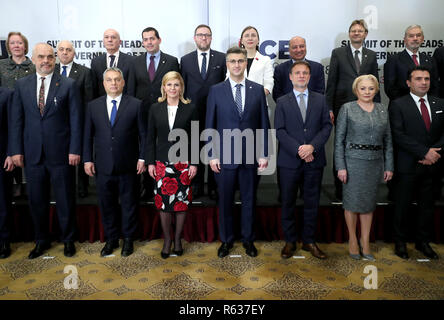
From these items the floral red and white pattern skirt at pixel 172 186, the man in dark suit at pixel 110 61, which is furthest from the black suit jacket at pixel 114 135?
the man in dark suit at pixel 110 61

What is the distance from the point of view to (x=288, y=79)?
3.83 m

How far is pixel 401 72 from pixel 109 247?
3308 mm

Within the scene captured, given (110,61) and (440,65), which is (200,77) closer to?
(110,61)

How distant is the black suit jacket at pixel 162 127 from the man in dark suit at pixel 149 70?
61cm

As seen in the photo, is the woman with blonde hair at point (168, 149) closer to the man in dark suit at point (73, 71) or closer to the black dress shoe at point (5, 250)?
the man in dark suit at point (73, 71)

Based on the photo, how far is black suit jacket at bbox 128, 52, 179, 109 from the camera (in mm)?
3609

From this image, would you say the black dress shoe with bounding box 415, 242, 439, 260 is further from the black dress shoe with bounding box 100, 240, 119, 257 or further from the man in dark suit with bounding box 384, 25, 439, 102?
the black dress shoe with bounding box 100, 240, 119, 257

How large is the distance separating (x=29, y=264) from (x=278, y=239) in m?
2.20

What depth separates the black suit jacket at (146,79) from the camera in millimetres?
3609

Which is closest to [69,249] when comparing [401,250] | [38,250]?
[38,250]

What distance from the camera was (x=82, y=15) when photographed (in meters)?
4.77

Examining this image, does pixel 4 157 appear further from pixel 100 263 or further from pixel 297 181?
pixel 297 181

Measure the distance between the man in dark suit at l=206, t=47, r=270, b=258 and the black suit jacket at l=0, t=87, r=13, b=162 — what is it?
1694mm
